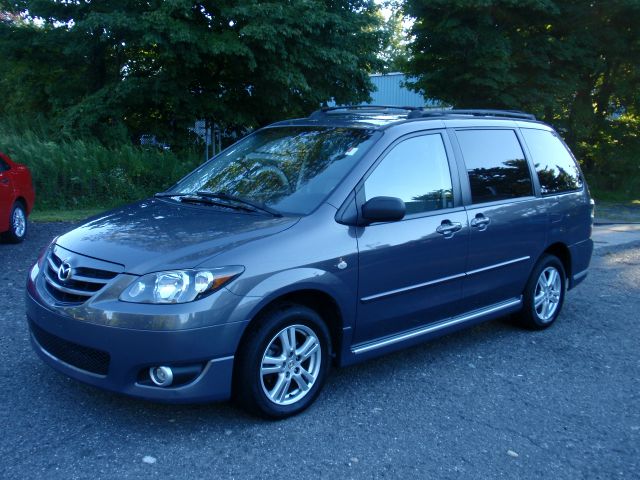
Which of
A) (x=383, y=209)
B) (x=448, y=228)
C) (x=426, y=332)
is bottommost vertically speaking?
(x=426, y=332)

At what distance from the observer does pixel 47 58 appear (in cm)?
1684

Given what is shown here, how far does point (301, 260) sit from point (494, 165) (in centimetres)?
239

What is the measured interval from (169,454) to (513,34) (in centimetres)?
1547

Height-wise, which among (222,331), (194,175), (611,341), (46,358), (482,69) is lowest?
(611,341)

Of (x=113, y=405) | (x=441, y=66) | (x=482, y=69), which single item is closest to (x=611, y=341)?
(x=113, y=405)

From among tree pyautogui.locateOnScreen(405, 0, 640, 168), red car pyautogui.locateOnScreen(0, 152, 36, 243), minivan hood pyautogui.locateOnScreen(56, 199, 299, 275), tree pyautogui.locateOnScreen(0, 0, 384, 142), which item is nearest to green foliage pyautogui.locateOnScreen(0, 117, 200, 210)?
tree pyautogui.locateOnScreen(0, 0, 384, 142)

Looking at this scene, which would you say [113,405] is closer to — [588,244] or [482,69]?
[588,244]

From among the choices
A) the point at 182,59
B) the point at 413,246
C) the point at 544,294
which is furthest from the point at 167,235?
the point at 182,59

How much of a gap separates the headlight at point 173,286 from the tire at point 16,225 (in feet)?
21.8

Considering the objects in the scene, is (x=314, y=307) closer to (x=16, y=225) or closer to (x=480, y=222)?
(x=480, y=222)

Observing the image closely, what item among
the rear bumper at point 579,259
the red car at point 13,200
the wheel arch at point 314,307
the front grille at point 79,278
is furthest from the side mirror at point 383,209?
the red car at point 13,200

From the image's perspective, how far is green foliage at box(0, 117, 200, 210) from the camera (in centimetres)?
1366

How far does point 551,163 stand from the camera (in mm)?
6480

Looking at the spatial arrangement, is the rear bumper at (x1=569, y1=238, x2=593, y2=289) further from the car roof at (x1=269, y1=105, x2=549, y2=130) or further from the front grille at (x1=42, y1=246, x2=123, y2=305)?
the front grille at (x1=42, y1=246, x2=123, y2=305)
